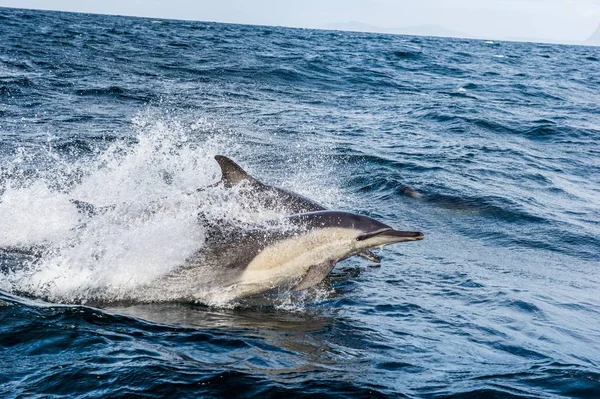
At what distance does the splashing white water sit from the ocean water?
0.03m

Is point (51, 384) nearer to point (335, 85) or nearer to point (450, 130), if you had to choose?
point (450, 130)

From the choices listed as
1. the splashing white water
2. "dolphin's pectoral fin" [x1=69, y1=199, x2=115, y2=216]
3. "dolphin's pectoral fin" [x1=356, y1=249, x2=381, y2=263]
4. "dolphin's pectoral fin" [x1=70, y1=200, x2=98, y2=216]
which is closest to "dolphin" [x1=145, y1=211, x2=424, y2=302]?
the splashing white water

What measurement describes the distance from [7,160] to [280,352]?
9026mm

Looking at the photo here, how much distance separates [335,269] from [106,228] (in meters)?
2.71

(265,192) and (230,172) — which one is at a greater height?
(230,172)

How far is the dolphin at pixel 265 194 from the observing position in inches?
337

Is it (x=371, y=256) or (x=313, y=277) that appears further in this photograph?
(x=371, y=256)

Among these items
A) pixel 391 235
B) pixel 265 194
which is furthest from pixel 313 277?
pixel 265 194

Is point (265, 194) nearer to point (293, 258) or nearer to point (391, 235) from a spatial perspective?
point (293, 258)

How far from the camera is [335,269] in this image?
28.4 feet

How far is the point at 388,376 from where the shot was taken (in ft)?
17.9

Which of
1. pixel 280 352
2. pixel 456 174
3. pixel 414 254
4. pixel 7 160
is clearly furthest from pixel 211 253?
pixel 456 174

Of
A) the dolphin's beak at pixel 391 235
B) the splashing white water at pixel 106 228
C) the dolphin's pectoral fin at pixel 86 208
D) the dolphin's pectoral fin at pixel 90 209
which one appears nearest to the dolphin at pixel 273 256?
the dolphin's beak at pixel 391 235

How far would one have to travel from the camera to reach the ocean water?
5445 millimetres
